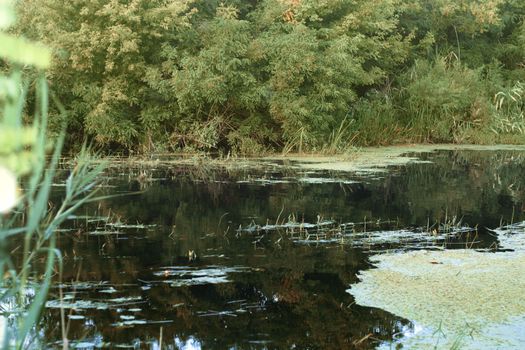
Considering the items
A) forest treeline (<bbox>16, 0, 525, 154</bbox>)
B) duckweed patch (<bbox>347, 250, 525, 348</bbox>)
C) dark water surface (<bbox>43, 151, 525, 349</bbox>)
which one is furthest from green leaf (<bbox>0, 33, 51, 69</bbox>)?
forest treeline (<bbox>16, 0, 525, 154</bbox>)

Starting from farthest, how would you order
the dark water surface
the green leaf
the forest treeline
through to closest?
the forest treeline → the dark water surface → the green leaf

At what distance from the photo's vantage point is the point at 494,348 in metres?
3.68

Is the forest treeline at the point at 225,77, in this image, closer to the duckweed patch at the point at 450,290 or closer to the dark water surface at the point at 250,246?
the dark water surface at the point at 250,246

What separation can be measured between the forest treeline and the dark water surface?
216 centimetres

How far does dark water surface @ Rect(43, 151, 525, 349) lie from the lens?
12.8 ft

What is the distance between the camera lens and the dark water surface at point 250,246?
3.91 m

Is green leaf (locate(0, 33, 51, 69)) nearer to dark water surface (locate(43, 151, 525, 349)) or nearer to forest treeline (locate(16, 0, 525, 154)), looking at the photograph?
dark water surface (locate(43, 151, 525, 349))

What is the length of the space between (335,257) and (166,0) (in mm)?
8750

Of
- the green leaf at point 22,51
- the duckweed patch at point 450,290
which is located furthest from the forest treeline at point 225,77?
the green leaf at point 22,51

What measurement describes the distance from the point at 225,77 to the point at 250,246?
7.39 meters

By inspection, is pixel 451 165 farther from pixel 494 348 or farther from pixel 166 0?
pixel 494 348

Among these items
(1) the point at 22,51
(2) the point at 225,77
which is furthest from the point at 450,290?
(2) the point at 225,77

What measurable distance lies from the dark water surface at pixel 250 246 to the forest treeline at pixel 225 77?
2.16m

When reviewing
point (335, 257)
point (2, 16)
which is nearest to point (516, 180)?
point (335, 257)
